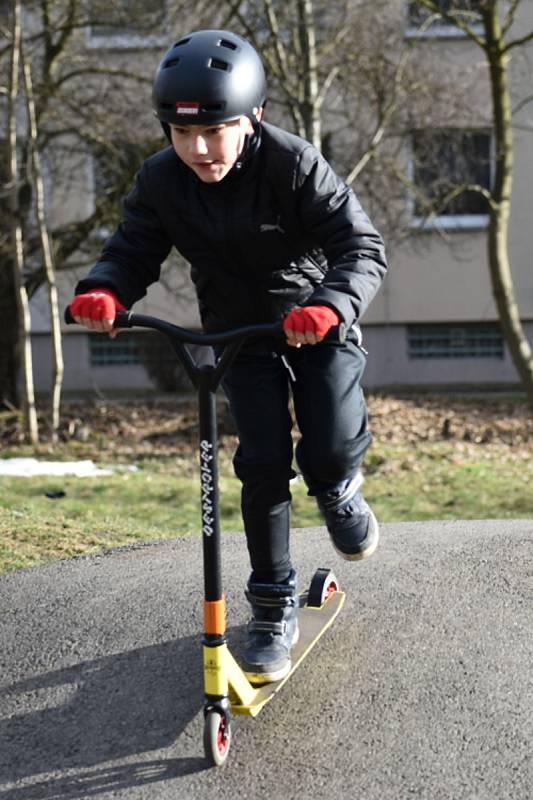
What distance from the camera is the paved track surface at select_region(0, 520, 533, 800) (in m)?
3.40

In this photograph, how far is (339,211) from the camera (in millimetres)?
3695

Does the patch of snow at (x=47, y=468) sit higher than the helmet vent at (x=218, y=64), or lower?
lower

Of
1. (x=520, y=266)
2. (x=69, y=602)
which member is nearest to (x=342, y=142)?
(x=520, y=266)

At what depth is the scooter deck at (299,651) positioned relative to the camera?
11.7ft

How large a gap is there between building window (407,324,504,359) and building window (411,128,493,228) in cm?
217

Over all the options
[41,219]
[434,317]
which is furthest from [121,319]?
[434,317]

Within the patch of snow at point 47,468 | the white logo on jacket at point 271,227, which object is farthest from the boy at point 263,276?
the patch of snow at point 47,468

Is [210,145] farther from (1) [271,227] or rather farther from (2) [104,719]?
(2) [104,719]

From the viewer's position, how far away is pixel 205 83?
3.38m

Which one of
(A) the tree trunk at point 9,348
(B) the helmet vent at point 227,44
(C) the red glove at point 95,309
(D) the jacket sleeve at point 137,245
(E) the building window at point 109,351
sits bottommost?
(E) the building window at point 109,351

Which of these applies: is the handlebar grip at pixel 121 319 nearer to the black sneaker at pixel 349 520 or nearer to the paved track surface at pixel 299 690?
the black sneaker at pixel 349 520

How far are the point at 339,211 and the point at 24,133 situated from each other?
12157mm

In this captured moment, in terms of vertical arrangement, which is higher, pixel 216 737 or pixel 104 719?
pixel 216 737

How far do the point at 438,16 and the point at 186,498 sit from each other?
7.00 meters
